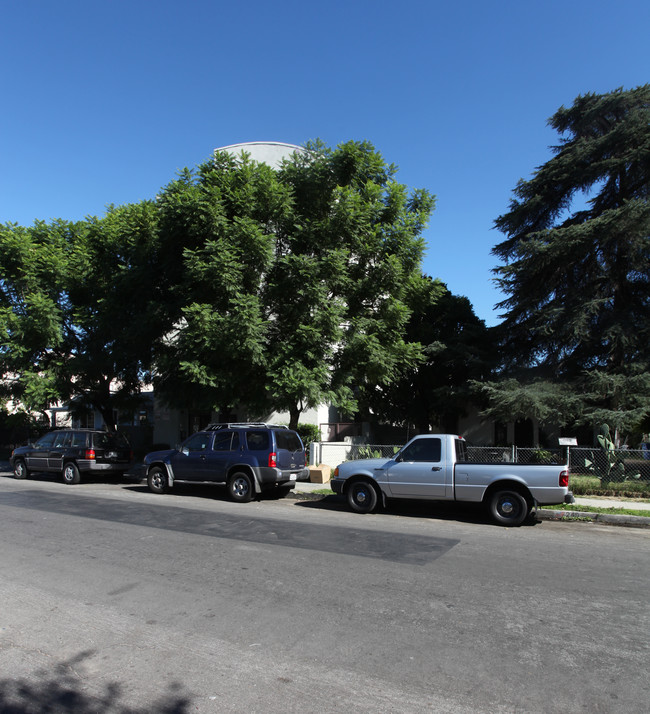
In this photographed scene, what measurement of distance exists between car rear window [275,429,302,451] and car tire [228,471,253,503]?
3.73ft

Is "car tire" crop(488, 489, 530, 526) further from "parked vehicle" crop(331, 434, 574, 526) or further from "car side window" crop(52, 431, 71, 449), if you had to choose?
"car side window" crop(52, 431, 71, 449)

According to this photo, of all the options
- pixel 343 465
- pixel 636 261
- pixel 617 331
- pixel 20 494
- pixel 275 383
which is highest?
pixel 636 261

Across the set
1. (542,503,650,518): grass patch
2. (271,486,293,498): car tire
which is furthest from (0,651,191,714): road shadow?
(542,503,650,518): grass patch

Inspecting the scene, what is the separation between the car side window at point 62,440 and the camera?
17978 millimetres

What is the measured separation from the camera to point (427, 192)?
18.9 metres

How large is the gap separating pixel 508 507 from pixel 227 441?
706cm

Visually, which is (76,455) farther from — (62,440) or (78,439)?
(62,440)

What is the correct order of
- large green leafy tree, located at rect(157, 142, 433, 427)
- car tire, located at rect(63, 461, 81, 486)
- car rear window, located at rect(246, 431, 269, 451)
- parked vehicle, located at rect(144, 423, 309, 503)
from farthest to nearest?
1. car tire, located at rect(63, 461, 81, 486)
2. large green leafy tree, located at rect(157, 142, 433, 427)
3. car rear window, located at rect(246, 431, 269, 451)
4. parked vehicle, located at rect(144, 423, 309, 503)

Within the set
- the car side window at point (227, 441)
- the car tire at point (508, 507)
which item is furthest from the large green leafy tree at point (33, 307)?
the car tire at point (508, 507)

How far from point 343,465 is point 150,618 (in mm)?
7338

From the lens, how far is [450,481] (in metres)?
10.8

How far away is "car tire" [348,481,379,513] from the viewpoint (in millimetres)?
11602

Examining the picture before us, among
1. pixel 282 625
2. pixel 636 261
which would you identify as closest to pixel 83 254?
pixel 282 625

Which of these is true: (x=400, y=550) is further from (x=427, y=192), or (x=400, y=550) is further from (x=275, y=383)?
(x=427, y=192)
